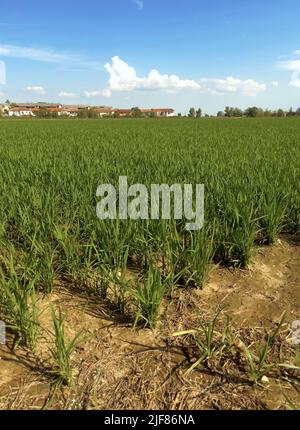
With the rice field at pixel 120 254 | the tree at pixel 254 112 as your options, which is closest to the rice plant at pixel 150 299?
the rice field at pixel 120 254

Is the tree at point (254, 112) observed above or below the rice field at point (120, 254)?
above

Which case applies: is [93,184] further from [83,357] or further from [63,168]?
[83,357]

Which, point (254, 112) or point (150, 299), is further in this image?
point (254, 112)

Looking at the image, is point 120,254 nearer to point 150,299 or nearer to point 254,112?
point 150,299

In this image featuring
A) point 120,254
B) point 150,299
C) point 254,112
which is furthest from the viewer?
point 254,112

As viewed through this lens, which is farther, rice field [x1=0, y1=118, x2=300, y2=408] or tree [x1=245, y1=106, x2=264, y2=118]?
tree [x1=245, y1=106, x2=264, y2=118]

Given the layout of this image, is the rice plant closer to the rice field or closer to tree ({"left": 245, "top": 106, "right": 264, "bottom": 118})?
the rice field

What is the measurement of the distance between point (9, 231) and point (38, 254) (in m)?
0.81

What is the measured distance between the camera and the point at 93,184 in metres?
3.75

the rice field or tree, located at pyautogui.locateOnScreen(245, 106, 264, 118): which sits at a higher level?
tree, located at pyautogui.locateOnScreen(245, 106, 264, 118)

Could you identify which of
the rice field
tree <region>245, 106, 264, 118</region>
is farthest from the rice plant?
tree <region>245, 106, 264, 118</region>

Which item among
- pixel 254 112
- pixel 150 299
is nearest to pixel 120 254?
pixel 150 299

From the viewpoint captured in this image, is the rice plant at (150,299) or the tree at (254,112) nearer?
the rice plant at (150,299)

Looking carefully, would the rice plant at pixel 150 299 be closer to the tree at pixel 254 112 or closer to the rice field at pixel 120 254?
the rice field at pixel 120 254
